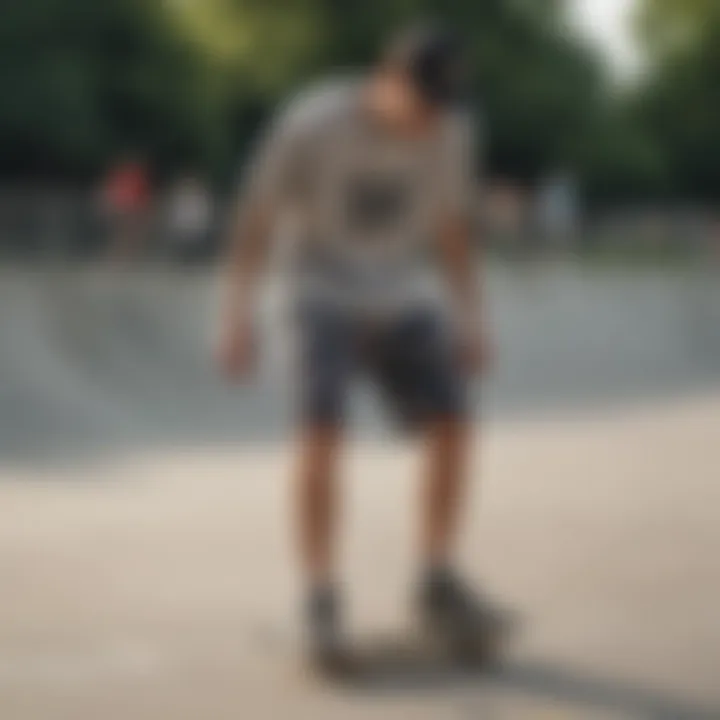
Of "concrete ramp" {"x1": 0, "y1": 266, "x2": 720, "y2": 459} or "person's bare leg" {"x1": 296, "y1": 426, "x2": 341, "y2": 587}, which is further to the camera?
"concrete ramp" {"x1": 0, "y1": 266, "x2": 720, "y2": 459}

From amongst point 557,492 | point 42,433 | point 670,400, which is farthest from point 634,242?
point 557,492

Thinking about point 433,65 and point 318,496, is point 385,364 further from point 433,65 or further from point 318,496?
point 433,65

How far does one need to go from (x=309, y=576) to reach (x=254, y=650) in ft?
0.63

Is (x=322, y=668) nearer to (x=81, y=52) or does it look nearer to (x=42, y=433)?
(x=42, y=433)

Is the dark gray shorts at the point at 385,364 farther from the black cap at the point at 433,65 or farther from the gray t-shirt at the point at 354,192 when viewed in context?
the black cap at the point at 433,65

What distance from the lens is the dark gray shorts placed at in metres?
3.29

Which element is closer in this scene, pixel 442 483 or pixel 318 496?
pixel 318 496

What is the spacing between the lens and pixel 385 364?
3.41m

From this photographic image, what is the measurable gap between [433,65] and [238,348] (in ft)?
2.31

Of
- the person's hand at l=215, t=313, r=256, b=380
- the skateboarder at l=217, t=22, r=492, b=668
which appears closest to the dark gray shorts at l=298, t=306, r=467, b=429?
the skateboarder at l=217, t=22, r=492, b=668

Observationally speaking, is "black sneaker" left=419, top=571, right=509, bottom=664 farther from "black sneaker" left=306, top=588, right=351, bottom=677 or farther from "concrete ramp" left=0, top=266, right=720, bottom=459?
"concrete ramp" left=0, top=266, right=720, bottom=459

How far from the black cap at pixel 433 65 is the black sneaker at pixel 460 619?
1.02 m

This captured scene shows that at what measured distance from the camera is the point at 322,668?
124 inches

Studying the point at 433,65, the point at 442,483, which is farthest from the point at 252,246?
the point at 442,483
